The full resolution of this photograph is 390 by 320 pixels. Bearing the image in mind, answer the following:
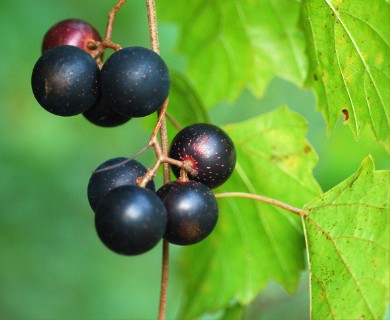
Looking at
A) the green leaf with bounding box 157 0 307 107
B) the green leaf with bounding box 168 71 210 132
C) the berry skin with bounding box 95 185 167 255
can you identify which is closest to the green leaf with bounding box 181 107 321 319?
the green leaf with bounding box 168 71 210 132

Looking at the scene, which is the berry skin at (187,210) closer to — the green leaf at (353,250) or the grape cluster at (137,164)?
the grape cluster at (137,164)

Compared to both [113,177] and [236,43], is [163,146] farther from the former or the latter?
[236,43]

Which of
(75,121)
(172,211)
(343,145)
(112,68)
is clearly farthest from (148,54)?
(75,121)

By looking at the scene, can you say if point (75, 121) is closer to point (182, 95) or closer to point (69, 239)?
point (69, 239)

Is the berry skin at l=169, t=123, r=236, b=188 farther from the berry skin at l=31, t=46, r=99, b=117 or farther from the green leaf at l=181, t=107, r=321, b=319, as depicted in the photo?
the green leaf at l=181, t=107, r=321, b=319

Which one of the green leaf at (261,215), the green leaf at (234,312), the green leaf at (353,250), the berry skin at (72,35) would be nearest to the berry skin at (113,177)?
the berry skin at (72,35)
